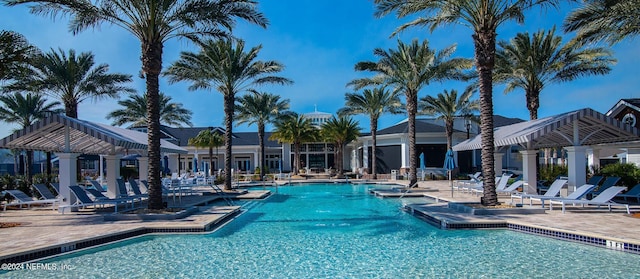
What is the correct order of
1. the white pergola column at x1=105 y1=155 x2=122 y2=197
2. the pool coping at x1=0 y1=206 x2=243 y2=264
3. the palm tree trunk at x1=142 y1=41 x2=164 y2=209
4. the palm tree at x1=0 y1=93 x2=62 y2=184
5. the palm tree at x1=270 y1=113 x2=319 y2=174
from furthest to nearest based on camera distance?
the palm tree at x1=270 y1=113 x2=319 y2=174 < the palm tree at x1=0 y1=93 x2=62 y2=184 < the white pergola column at x1=105 y1=155 x2=122 y2=197 < the palm tree trunk at x1=142 y1=41 x2=164 y2=209 < the pool coping at x1=0 y1=206 x2=243 y2=264

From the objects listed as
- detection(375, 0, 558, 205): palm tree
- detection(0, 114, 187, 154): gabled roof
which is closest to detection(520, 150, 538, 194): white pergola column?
detection(375, 0, 558, 205): palm tree

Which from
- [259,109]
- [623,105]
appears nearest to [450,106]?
[623,105]

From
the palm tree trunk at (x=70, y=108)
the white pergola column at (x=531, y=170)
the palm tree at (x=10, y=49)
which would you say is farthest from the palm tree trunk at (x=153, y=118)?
the white pergola column at (x=531, y=170)

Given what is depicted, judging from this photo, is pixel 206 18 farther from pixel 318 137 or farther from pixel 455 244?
pixel 318 137

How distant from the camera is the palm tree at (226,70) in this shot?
64.3ft

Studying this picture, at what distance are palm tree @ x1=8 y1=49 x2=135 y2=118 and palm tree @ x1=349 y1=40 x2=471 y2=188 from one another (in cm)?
1443

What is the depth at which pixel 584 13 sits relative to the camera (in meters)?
13.0

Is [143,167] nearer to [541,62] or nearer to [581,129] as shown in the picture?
[581,129]

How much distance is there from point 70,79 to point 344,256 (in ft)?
63.5

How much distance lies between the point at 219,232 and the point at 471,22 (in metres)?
10.1

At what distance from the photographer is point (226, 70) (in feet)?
65.8

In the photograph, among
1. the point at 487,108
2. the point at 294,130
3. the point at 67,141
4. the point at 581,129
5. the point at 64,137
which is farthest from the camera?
the point at 294,130

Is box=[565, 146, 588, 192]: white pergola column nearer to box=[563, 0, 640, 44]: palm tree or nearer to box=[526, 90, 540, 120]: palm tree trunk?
box=[563, 0, 640, 44]: palm tree

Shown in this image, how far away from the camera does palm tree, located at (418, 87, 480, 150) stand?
30375 millimetres
